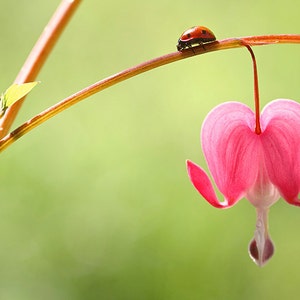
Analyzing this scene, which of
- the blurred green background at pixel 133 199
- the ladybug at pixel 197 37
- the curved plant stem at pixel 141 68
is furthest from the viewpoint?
the blurred green background at pixel 133 199

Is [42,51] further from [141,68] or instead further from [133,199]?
[133,199]

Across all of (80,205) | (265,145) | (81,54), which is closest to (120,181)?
(80,205)

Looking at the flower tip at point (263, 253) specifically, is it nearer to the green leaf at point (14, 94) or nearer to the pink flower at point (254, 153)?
the pink flower at point (254, 153)

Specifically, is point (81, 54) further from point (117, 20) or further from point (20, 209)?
point (20, 209)

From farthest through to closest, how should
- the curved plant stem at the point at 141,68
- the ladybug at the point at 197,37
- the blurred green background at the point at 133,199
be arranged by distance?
the blurred green background at the point at 133,199 < the ladybug at the point at 197,37 < the curved plant stem at the point at 141,68

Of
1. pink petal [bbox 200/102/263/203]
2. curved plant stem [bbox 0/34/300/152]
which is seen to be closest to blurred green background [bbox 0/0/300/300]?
pink petal [bbox 200/102/263/203]

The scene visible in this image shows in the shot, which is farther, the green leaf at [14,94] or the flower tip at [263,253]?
the flower tip at [263,253]

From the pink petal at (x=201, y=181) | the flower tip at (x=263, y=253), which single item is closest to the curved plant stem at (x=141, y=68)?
the pink petal at (x=201, y=181)
